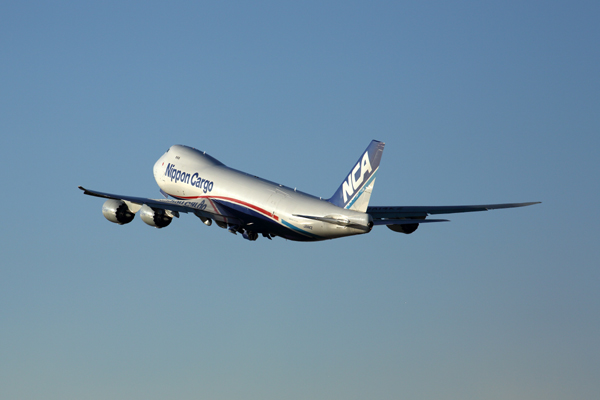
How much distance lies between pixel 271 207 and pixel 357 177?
8307mm

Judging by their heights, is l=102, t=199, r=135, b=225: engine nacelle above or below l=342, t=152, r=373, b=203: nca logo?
below

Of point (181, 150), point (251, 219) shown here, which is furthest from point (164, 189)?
point (251, 219)

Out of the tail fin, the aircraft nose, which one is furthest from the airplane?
the aircraft nose

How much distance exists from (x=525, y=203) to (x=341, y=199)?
1370cm

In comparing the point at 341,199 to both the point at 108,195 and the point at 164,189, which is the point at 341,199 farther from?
the point at 164,189

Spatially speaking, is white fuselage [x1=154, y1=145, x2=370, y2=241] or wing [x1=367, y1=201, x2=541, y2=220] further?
wing [x1=367, y1=201, x2=541, y2=220]

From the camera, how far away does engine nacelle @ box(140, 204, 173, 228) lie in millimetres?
55875

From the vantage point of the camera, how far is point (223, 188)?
6200 centimetres

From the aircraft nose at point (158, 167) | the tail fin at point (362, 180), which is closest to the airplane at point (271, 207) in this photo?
the tail fin at point (362, 180)

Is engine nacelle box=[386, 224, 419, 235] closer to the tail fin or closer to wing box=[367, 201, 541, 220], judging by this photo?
wing box=[367, 201, 541, 220]

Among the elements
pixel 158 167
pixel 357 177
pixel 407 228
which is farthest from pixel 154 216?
pixel 407 228

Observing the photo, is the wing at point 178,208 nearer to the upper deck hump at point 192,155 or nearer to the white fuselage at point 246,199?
the white fuselage at point 246,199

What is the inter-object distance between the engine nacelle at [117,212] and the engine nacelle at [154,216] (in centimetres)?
286

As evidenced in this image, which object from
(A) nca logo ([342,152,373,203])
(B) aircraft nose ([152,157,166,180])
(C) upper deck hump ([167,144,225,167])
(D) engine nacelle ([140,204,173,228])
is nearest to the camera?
(A) nca logo ([342,152,373,203])
